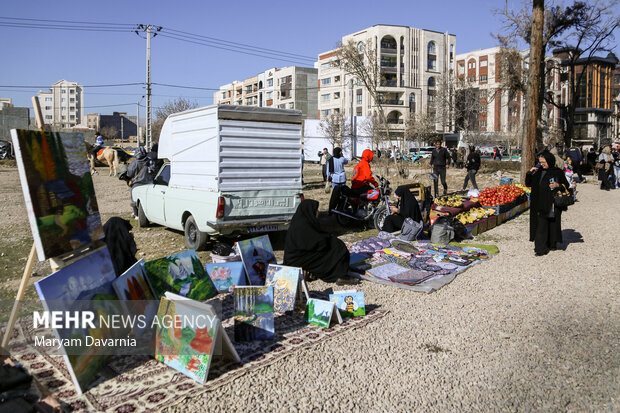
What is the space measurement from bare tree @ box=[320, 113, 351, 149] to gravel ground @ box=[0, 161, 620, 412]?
4697 centimetres

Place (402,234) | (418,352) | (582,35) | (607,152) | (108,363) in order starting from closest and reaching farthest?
(108,363) < (418,352) < (402,234) < (607,152) < (582,35)

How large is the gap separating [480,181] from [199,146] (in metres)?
18.2

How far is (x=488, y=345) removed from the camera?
507cm

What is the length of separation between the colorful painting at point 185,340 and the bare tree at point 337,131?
5046 centimetres

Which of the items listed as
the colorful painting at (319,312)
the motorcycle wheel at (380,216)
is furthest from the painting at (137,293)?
the motorcycle wheel at (380,216)

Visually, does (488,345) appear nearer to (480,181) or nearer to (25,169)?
(25,169)

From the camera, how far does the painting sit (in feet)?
16.0

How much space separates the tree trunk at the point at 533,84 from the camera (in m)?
17.9

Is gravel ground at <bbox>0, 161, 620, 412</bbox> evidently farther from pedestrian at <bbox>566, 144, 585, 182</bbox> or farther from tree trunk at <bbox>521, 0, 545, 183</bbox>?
pedestrian at <bbox>566, 144, 585, 182</bbox>

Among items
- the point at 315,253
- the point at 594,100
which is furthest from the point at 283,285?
the point at 594,100

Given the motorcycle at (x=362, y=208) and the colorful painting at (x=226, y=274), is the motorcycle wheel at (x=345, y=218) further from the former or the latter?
the colorful painting at (x=226, y=274)

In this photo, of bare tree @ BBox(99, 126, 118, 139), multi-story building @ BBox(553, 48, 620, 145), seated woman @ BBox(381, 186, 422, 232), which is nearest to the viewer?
seated woman @ BBox(381, 186, 422, 232)

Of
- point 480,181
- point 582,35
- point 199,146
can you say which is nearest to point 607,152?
point 480,181

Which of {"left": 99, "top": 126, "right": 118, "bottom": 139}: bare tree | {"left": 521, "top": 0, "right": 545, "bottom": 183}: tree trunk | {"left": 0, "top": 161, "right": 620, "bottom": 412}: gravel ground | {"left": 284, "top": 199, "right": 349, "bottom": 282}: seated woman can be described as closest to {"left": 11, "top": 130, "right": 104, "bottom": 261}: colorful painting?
{"left": 0, "top": 161, "right": 620, "bottom": 412}: gravel ground
